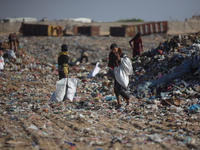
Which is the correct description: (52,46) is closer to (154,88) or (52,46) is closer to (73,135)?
(154,88)

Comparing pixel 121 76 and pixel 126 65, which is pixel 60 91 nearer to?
pixel 121 76

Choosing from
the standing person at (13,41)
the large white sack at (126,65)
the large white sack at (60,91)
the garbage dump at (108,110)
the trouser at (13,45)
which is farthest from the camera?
the trouser at (13,45)

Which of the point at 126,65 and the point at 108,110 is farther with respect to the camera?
the point at 108,110

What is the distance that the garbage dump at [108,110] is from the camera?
10.3 feet

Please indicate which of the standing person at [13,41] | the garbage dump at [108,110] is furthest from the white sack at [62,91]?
the standing person at [13,41]

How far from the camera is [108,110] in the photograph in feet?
16.1

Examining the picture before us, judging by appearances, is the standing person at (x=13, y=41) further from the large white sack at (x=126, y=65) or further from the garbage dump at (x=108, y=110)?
the large white sack at (x=126, y=65)

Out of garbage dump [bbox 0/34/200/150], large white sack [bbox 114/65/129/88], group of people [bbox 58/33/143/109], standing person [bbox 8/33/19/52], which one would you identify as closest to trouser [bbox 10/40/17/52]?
standing person [bbox 8/33/19/52]

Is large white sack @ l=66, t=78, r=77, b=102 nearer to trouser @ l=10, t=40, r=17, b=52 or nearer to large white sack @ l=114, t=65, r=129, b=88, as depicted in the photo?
large white sack @ l=114, t=65, r=129, b=88

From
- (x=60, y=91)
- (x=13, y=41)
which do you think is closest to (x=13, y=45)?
(x=13, y=41)

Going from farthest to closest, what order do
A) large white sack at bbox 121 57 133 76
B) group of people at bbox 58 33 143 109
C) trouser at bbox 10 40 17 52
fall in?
trouser at bbox 10 40 17 52
group of people at bbox 58 33 143 109
large white sack at bbox 121 57 133 76

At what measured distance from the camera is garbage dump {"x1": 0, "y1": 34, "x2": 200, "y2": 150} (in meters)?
3.13

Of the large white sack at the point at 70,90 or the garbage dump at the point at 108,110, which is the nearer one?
the garbage dump at the point at 108,110

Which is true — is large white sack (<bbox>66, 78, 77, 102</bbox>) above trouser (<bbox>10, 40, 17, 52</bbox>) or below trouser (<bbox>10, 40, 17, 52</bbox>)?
below
